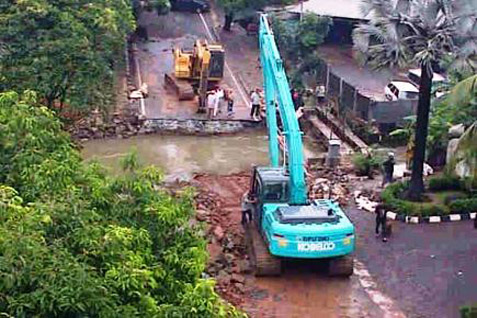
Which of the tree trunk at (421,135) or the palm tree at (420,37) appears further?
the tree trunk at (421,135)

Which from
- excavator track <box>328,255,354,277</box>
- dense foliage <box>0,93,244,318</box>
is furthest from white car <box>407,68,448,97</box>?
dense foliage <box>0,93,244,318</box>

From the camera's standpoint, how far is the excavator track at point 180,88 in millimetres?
34000

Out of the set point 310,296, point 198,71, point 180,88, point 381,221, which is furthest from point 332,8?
point 310,296

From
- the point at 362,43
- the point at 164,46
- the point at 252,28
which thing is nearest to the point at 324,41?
the point at 252,28

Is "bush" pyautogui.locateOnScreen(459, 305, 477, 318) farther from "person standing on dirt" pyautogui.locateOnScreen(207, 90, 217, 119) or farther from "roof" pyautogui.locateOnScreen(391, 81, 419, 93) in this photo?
"person standing on dirt" pyautogui.locateOnScreen(207, 90, 217, 119)

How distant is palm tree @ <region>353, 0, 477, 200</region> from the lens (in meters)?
21.4

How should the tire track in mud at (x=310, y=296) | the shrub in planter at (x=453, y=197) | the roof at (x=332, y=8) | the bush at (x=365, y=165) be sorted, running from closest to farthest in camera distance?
the tire track in mud at (x=310, y=296)
the shrub in planter at (x=453, y=197)
the bush at (x=365, y=165)
the roof at (x=332, y=8)

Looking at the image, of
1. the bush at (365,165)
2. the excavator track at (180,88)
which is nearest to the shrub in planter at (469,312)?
the bush at (365,165)

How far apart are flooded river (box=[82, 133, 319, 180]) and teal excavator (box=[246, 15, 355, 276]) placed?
672 centimetres

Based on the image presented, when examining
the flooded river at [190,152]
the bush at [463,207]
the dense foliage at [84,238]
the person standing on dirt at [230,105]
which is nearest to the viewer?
the dense foliage at [84,238]

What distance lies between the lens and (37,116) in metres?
14.0

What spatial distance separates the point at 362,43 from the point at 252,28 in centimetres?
2200

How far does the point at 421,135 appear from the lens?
22.6m

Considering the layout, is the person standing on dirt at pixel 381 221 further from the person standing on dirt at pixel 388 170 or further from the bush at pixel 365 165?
the bush at pixel 365 165
